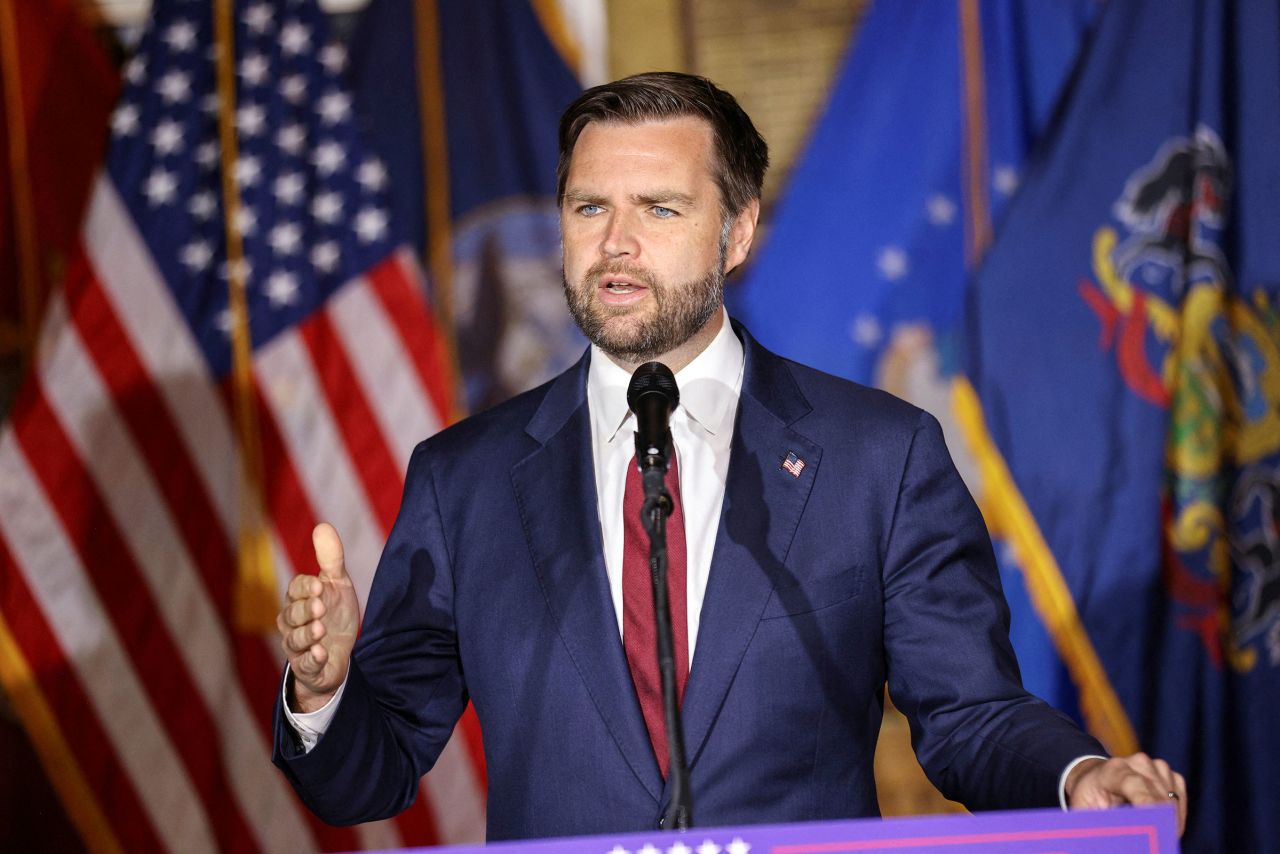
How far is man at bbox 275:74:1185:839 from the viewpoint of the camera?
5.35 ft

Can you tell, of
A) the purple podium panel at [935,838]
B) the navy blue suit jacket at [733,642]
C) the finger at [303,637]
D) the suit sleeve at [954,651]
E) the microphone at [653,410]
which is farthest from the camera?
the navy blue suit jacket at [733,642]

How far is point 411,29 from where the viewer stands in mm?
4059

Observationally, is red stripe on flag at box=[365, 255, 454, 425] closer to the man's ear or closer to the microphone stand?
the man's ear

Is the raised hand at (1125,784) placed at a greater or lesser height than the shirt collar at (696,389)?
lesser

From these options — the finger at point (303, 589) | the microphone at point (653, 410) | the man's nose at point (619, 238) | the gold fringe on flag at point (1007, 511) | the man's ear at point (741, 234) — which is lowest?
the gold fringe on flag at point (1007, 511)

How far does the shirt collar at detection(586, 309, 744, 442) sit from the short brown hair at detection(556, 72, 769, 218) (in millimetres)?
230

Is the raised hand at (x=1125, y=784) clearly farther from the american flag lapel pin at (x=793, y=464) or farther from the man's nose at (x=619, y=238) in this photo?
the man's nose at (x=619, y=238)

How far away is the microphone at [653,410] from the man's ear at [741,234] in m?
0.60

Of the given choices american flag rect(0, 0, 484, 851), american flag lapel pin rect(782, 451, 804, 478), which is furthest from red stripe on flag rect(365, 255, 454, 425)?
american flag lapel pin rect(782, 451, 804, 478)

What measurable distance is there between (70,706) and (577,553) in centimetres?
250

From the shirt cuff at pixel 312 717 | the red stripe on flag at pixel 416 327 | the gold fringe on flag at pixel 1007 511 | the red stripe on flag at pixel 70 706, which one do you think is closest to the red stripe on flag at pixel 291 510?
the red stripe on flag at pixel 416 327

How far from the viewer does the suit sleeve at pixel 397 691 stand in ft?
5.25

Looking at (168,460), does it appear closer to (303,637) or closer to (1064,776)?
(303,637)

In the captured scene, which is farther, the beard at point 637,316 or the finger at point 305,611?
the beard at point 637,316
